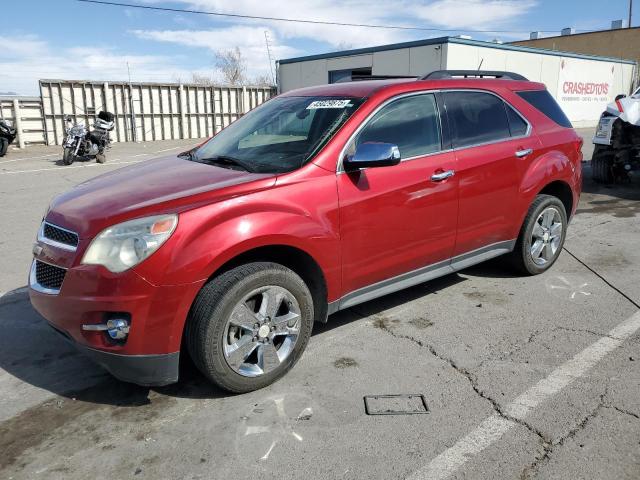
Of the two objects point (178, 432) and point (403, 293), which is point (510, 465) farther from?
point (403, 293)

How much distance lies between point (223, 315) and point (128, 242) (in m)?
0.63

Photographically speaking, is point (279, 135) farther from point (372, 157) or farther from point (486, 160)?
point (486, 160)

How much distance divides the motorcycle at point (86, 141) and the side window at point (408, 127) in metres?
12.8

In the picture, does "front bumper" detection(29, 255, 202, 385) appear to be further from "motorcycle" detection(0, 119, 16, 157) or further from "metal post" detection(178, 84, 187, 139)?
"metal post" detection(178, 84, 187, 139)

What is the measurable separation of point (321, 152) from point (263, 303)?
40.6 inches

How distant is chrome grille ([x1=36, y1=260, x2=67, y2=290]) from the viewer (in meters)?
2.86

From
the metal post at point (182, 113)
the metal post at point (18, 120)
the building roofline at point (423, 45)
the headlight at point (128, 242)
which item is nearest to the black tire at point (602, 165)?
the headlight at point (128, 242)

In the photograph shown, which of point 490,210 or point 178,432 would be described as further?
point 490,210

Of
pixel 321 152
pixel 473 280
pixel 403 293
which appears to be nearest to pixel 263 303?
pixel 321 152

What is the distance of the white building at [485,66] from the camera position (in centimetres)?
2108

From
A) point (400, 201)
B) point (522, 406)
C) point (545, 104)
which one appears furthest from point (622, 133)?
point (522, 406)

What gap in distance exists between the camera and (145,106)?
22.5 m

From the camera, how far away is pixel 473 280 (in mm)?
5012

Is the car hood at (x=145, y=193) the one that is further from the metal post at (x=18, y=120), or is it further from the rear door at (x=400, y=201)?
the metal post at (x=18, y=120)
